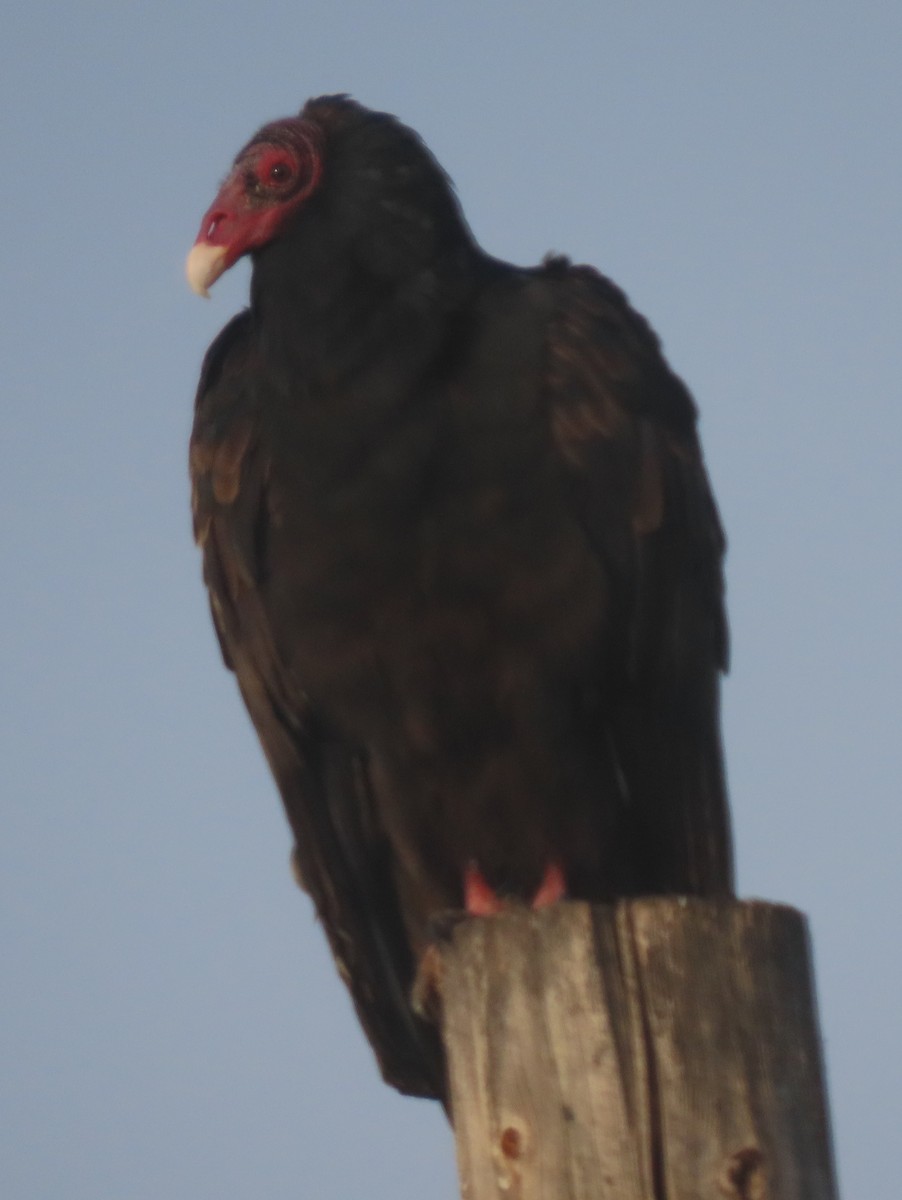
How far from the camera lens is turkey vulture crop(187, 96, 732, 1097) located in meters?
3.74

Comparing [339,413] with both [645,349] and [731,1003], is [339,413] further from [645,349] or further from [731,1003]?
[731,1003]

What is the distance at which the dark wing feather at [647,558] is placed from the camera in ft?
12.5

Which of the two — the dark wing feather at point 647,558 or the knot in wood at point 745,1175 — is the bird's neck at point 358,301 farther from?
the knot in wood at point 745,1175

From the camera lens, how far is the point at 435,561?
3709 mm

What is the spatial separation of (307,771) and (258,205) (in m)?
1.28

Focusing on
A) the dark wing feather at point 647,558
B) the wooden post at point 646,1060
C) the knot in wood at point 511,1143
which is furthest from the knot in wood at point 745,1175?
the dark wing feather at point 647,558

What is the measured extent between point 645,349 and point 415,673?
0.92m

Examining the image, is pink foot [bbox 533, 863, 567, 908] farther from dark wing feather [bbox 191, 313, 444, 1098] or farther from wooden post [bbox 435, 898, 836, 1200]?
wooden post [bbox 435, 898, 836, 1200]

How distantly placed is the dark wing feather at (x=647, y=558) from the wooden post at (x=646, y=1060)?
4.95 ft

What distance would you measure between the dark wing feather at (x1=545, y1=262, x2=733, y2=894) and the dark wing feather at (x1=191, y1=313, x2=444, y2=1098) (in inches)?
23.7

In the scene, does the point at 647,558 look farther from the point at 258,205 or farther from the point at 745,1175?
the point at 745,1175

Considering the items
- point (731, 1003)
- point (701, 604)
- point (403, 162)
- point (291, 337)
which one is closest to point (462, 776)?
point (701, 604)

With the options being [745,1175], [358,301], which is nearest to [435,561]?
[358,301]

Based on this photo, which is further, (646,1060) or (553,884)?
(553,884)
